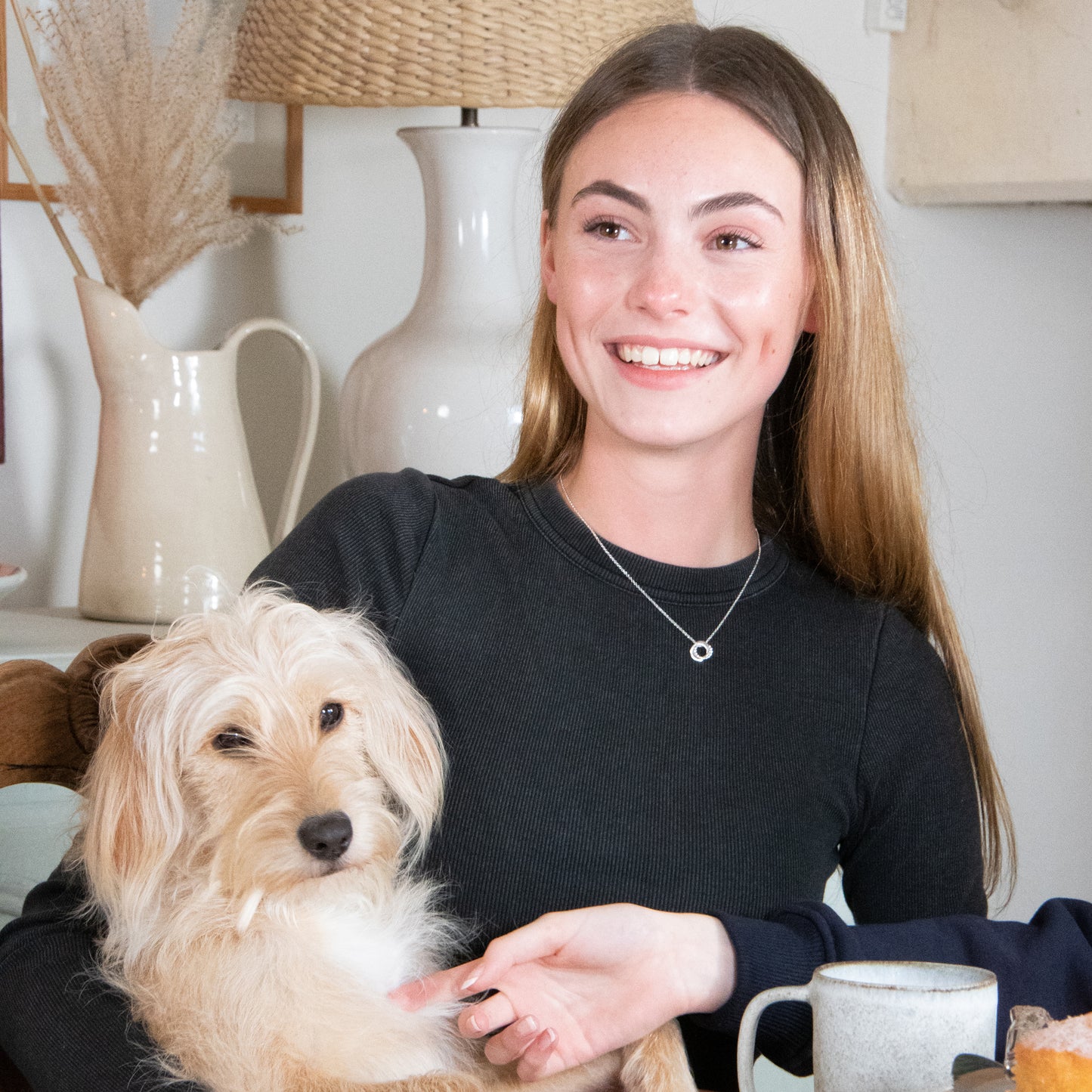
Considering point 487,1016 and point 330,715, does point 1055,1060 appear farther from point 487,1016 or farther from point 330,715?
point 330,715

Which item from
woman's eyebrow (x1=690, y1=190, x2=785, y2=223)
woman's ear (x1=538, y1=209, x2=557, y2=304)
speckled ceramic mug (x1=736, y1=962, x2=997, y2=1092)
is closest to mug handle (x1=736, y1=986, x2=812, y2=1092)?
speckled ceramic mug (x1=736, y1=962, x2=997, y2=1092)

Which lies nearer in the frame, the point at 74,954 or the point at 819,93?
the point at 74,954

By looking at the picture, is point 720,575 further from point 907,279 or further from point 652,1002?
point 907,279

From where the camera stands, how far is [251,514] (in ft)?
6.50

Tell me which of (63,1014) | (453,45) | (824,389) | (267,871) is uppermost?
(453,45)

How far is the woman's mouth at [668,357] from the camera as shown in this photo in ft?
4.11

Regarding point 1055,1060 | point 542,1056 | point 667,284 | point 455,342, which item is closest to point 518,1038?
point 542,1056

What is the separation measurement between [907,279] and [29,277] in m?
1.60

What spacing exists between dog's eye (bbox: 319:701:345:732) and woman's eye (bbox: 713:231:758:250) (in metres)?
0.54

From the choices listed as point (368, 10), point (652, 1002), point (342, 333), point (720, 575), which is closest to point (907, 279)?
point (342, 333)

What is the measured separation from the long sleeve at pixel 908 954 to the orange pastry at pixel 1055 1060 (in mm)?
341

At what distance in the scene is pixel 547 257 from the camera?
4.76 feet

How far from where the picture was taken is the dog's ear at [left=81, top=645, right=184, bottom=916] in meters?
1.00

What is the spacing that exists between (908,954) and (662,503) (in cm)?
52
